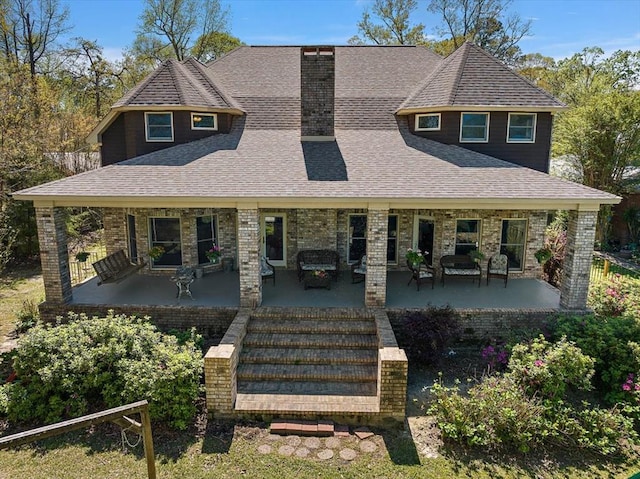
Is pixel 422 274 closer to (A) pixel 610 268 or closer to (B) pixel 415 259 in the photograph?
(B) pixel 415 259

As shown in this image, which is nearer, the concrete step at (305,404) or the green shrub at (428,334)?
the concrete step at (305,404)

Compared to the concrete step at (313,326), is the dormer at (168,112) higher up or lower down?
higher up

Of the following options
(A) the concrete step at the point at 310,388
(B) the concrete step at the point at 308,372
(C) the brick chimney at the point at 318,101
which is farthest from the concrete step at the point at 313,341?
(C) the brick chimney at the point at 318,101

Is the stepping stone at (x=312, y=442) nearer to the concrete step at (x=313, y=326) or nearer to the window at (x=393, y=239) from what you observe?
the concrete step at (x=313, y=326)

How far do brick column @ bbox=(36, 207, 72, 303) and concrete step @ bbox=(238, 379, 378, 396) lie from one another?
578 cm

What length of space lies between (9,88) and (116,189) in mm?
12943

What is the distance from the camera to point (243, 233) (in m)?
10.4

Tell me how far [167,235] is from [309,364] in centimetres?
722

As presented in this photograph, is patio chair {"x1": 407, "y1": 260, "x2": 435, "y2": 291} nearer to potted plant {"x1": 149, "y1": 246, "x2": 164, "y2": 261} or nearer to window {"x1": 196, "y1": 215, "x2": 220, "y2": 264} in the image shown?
window {"x1": 196, "y1": 215, "x2": 220, "y2": 264}

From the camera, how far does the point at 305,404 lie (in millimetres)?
7883

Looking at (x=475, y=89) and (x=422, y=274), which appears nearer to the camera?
(x=422, y=274)

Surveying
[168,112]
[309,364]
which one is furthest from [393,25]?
[309,364]

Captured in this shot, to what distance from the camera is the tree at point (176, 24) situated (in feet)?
110

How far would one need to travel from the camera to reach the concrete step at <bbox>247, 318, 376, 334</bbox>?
9.93 metres
